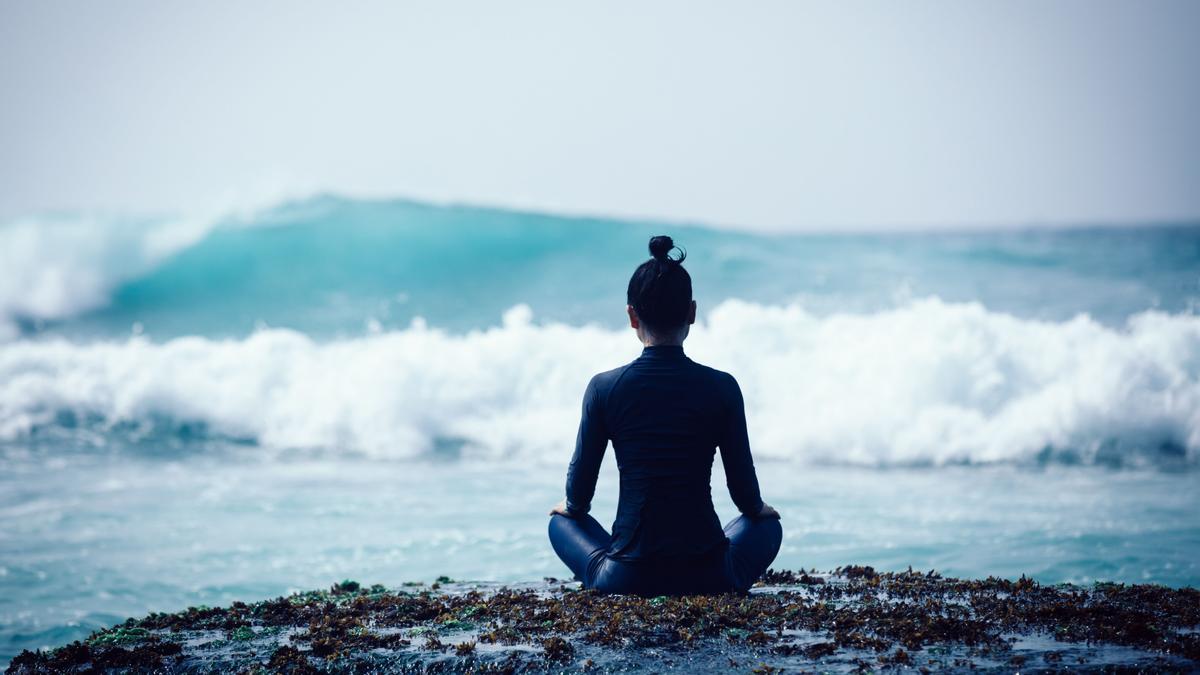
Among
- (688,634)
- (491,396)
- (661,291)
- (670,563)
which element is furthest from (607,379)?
(491,396)

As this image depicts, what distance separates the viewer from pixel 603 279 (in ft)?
64.3

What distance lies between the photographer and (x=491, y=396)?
43.9 feet

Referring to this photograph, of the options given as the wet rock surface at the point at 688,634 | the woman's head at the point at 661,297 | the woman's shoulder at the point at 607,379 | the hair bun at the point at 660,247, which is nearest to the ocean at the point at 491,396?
the wet rock surface at the point at 688,634

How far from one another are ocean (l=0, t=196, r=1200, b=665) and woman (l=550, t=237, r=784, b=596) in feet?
9.32

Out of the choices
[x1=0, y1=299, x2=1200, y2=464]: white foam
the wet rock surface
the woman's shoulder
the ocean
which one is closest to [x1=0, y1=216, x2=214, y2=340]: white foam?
the ocean

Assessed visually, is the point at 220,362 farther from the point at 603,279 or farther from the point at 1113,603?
the point at 1113,603

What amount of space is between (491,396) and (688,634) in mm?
9799

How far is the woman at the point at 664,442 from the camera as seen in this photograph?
3873mm

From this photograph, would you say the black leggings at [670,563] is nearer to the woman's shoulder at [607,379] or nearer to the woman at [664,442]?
the woman at [664,442]

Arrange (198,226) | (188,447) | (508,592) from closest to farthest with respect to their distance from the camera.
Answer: (508,592)
(188,447)
(198,226)

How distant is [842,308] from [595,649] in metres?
14.3

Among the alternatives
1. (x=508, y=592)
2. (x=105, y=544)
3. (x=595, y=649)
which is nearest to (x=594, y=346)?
(x=105, y=544)

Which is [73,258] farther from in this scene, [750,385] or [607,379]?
[607,379]

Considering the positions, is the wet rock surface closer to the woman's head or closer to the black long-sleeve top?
the black long-sleeve top
